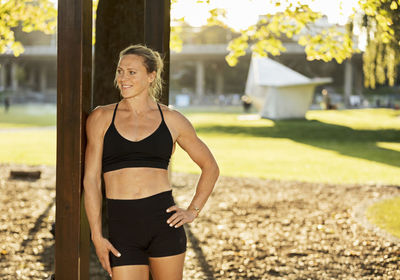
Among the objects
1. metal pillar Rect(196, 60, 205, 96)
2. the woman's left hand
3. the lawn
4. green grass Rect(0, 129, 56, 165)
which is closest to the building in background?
metal pillar Rect(196, 60, 205, 96)

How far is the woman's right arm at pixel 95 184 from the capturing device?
118 inches

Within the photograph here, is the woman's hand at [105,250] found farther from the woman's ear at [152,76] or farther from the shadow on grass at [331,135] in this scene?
the shadow on grass at [331,135]

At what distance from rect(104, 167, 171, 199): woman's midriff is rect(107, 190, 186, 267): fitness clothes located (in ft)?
0.09

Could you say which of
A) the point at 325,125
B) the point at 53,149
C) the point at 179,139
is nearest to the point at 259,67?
the point at 325,125

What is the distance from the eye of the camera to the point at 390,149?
2011 cm

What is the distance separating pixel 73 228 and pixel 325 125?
26015 millimetres

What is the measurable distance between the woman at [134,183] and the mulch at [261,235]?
3104 mm

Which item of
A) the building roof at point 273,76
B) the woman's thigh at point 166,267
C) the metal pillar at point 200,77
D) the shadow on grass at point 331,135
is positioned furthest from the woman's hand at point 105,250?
the metal pillar at point 200,77

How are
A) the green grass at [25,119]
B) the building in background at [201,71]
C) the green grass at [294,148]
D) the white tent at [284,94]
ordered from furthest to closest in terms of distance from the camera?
the building in background at [201,71] → the white tent at [284,94] → the green grass at [25,119] → the green grass at [294,148]

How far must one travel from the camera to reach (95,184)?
3.09 metres

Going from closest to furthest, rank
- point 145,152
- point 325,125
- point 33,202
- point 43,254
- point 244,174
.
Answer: point 145,152
point 43,254
point 33,202
point 244,174
point 325,125

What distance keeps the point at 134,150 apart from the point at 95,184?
30 centimetres

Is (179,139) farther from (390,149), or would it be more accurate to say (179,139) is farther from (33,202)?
(390,149)

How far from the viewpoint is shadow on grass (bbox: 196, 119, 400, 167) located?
63.4 feet
